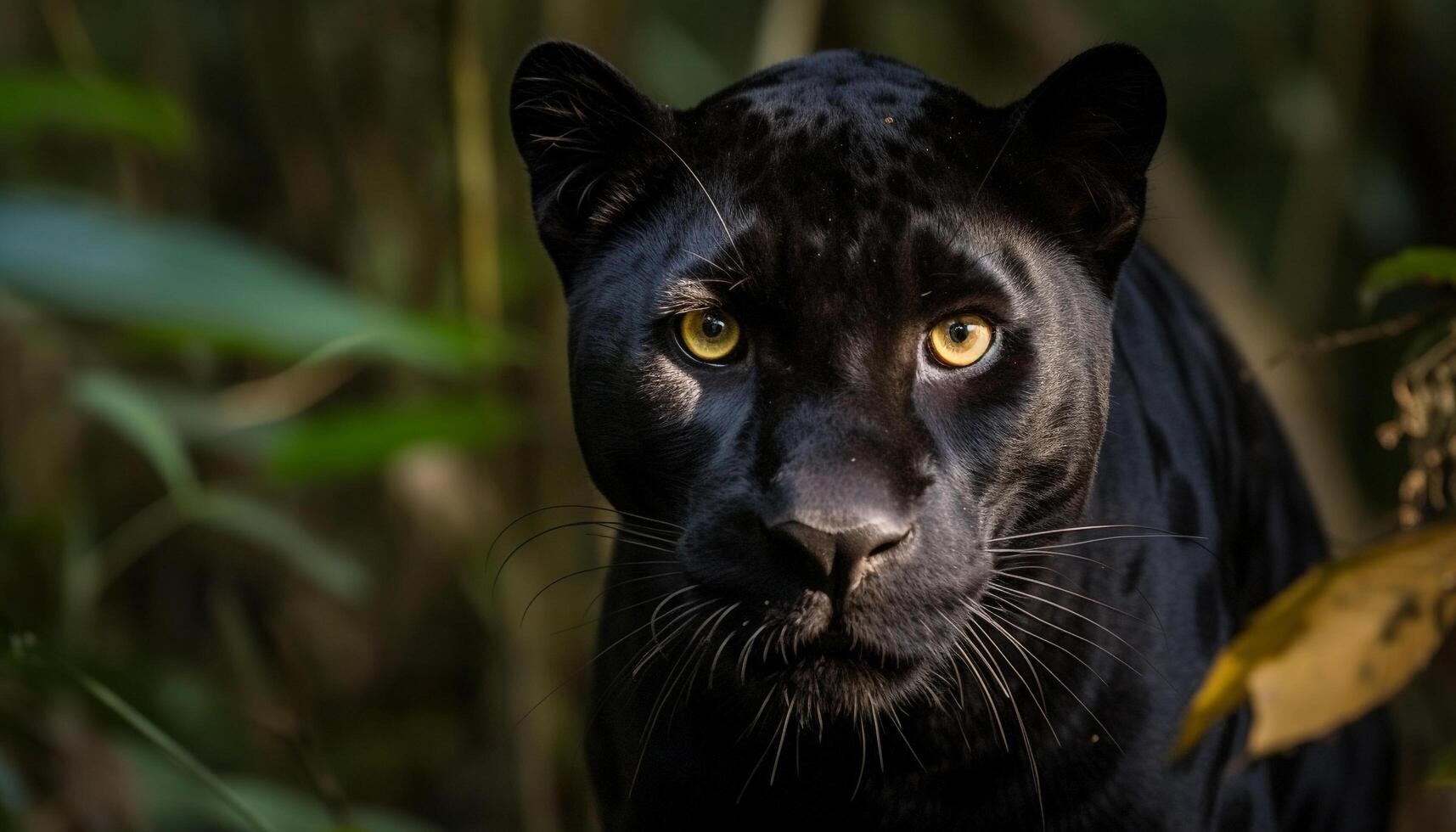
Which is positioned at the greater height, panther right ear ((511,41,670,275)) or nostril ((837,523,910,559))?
panther right ear ((511,41,670,275))

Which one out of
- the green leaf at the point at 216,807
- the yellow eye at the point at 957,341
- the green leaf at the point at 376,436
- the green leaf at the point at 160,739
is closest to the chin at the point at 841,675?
the yellow eye at the point at 957,341

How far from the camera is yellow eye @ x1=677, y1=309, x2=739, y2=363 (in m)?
1.66

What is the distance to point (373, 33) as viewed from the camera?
14.1 feet

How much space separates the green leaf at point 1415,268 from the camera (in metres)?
1.38

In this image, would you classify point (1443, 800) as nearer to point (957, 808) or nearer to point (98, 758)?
point (957, 808)

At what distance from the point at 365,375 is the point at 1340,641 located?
178 inches

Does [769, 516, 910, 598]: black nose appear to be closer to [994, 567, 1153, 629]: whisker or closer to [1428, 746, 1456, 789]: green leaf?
[994, 567, 1153, 629]: whisker

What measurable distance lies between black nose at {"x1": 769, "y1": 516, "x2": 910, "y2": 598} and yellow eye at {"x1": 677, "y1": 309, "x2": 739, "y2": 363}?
0.89 feet

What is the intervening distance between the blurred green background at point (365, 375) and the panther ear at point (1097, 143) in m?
0.24

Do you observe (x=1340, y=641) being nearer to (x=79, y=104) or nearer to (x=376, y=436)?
(x=79, y=104)

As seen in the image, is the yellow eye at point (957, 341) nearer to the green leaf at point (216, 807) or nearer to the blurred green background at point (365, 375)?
the blurred green background at point (365, 375)

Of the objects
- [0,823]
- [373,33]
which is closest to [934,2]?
[373,33]

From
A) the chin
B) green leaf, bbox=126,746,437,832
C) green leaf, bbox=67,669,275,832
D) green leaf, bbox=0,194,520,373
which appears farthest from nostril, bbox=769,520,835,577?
A: green leaf, bbox=126,746,437,832

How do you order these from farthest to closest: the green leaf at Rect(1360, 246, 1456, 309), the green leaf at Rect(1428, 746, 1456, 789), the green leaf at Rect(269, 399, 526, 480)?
1. the green leaf at Rect(269, 399, 526, 480)
2. the green leaf at Rect(1360, 246, 1456, 309)
3. the green leaf at Rect(1428, 746, 1456, 789)
